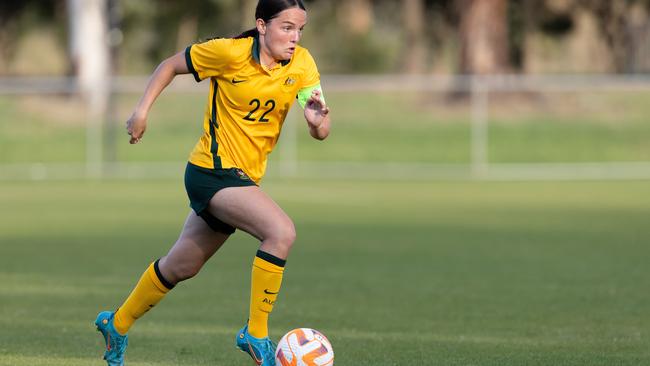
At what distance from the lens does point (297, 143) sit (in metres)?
32.8

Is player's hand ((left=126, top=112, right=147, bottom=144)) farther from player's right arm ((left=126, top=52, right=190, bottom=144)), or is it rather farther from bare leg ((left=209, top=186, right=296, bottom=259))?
bare leg ((left=209, top=186, right=296, bottom=259))

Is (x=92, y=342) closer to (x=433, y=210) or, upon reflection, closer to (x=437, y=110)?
(x=433, y=210)

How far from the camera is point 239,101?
691cm

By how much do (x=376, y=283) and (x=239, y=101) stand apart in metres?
4.73

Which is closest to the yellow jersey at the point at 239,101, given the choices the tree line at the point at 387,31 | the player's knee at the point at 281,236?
the player's knee at the point at 281,236

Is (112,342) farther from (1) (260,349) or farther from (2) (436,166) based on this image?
(2) (436,166)

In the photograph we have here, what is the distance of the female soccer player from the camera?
666cm

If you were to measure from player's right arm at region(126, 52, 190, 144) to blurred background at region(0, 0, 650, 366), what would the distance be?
1.49 meters

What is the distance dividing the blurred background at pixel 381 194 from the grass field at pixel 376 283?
0.04 meters

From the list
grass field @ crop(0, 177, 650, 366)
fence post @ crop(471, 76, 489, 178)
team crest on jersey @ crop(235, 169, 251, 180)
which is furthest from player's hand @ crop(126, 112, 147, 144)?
fence post @ crop(471, 76, 489, 178)

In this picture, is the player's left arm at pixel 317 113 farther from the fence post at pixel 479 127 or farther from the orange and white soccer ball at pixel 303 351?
the fence post at pixel 479 127

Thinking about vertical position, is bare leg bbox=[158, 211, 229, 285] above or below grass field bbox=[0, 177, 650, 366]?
above

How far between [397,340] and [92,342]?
1930mm

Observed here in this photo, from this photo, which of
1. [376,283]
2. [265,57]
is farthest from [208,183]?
[376,283]
